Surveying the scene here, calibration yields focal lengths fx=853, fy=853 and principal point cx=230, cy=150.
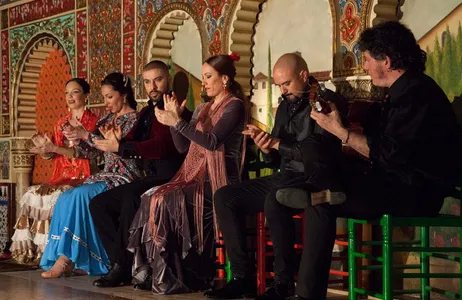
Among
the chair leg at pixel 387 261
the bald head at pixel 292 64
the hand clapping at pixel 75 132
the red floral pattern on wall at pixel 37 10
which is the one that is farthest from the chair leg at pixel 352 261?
the red floral pattern on wall at pixel 37 10

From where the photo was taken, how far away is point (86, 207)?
19.1ft

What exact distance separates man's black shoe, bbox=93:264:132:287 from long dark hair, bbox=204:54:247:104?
133 cm

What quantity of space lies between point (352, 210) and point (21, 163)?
6.37 meters

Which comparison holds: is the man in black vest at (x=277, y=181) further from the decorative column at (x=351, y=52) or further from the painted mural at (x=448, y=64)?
the painted mural at (x=448, y=64)

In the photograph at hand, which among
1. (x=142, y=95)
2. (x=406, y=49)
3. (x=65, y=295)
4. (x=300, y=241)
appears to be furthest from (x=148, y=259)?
(x=142, y=95)

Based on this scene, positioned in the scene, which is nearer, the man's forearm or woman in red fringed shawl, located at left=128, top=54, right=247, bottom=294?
the man's forearm

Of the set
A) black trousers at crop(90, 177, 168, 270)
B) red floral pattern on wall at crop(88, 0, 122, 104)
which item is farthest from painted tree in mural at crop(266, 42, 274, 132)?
red floral pattern on wall at crop(88, 0, 122, 104)

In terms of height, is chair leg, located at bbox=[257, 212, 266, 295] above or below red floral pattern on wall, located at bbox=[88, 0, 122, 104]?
below

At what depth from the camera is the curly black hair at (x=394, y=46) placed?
3795mm

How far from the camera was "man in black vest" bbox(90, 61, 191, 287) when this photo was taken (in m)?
5.35

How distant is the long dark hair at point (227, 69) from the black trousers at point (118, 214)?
82 cm

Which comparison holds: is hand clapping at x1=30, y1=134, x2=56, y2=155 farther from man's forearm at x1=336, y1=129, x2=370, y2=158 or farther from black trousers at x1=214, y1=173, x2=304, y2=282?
man's forearm at x1=336, y1=129, x2=370, y2=158

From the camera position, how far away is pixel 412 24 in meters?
5.34

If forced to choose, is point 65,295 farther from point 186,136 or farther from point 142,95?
point 142,95
